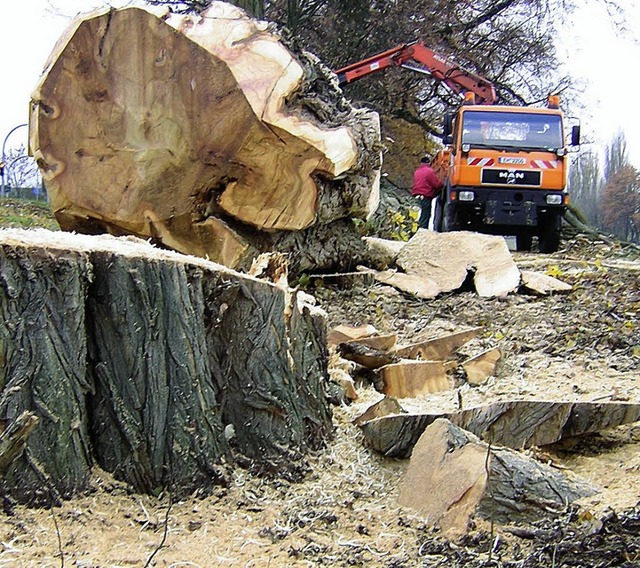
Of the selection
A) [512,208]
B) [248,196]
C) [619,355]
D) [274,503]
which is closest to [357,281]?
[248,196]

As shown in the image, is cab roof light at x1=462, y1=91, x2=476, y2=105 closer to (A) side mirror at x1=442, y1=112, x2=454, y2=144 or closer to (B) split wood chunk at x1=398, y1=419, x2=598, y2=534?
(A) side mirror at x1=442, y1=112, x2=454, y2=144

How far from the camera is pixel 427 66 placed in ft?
39.8

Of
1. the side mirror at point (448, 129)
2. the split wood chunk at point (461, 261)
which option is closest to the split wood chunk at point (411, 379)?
the split wood chunk at point (461, 261)

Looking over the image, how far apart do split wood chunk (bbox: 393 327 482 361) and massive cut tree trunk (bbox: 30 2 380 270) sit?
132 centimetres

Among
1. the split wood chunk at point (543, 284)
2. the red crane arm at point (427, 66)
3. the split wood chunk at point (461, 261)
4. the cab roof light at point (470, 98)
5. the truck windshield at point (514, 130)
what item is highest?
the red crane arm at point (427, 66)

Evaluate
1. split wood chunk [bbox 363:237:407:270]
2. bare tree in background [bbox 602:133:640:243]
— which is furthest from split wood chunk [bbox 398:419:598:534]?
bare tree in background [bbox 602:133:640:243]

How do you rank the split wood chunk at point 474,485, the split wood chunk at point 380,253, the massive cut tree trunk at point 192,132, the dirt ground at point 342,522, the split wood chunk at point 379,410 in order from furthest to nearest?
the split wood chunk at point 380,253, the massive cut tree trunk at point 192,132, the split wood chunk at point 379,410, the split wood chunk at point 474,485, the dirt ground at point 342,522

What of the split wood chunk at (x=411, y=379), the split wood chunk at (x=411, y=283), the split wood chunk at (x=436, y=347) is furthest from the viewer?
the split wood chunk at (x=411, y=283)

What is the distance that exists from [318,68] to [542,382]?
2748 mm

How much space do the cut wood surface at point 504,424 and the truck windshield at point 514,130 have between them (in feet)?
26.7

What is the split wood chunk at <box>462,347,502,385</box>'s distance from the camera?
4363 mm

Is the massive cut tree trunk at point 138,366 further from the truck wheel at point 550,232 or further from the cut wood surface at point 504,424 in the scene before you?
the truck wheel at point 550,232

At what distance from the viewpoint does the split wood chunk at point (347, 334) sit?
4.42 metres

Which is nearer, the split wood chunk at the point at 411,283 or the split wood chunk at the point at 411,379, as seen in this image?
the split wood chunk at the point at 411,379
